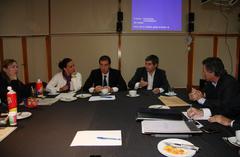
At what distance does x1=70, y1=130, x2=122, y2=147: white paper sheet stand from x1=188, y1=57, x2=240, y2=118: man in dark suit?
0.64 m

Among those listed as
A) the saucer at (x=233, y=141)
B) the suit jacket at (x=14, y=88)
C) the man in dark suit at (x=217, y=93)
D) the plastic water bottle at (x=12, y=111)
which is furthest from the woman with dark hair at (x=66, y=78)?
the saucer at (x=233, y=141)

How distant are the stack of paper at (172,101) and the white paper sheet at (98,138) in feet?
2.70

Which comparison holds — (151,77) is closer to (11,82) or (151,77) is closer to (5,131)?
(11,82)

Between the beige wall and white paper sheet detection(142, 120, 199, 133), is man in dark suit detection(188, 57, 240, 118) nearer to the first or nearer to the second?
white paper sheet detection(142, 120, 199, 133)

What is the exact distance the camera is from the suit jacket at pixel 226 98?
6.06 ft

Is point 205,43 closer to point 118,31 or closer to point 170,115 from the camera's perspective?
point 118,31

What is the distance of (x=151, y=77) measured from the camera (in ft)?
10.8

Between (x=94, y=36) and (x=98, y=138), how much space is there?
132 inches

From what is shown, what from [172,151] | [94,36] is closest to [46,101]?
[172,151]

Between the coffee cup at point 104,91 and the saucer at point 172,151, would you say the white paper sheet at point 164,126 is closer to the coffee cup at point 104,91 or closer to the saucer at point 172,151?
the saucer at point 172,151

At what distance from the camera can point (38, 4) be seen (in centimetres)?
432

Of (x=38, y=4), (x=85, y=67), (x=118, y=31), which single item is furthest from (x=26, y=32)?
(x=118, y=31)

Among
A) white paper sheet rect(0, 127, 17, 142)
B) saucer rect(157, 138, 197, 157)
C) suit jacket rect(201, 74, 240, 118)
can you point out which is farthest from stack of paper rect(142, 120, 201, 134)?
white paper sheet rect(0, 127, 17, 142)

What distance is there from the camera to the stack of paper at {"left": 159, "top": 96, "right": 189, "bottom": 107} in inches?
79.2
